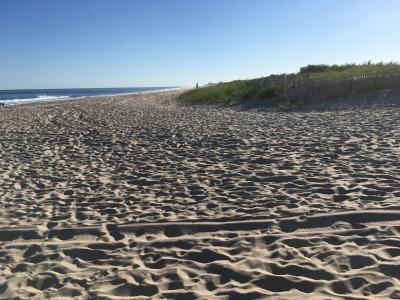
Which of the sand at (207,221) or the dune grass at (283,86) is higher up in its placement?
the dune grass at (283,86)

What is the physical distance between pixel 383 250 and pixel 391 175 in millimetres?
2822

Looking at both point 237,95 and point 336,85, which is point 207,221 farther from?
point 237,95

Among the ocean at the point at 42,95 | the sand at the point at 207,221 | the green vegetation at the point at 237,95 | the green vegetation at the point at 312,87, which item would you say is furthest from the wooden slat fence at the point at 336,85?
the ocean at the point at 42,95

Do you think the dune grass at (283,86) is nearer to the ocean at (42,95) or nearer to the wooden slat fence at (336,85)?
the wooden slat fence at (336,85)

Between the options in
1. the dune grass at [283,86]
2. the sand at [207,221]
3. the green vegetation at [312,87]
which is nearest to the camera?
the sand at [207,221]

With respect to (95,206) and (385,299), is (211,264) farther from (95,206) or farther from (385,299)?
(95,206)

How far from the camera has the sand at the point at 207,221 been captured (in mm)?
3715

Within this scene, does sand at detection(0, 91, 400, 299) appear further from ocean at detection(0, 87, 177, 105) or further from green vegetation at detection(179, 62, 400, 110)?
ocean at detection(0, 87, 177, 105)

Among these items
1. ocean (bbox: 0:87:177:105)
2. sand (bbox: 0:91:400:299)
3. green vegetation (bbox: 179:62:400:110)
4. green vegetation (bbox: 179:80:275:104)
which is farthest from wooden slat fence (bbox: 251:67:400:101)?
ocean (bbox: 0:87:177:105)

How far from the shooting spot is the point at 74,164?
9023 mm

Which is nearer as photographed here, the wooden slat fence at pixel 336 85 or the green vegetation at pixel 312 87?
the wooden slat fence at pixel 336 85

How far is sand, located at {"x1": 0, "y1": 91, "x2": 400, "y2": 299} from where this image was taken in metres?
3.71

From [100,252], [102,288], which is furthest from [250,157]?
[102,288]

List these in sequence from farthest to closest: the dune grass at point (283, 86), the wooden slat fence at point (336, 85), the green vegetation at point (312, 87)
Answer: the dune grass at point (283, 86), the green vegetation at point (312, 87), the wooden slat fence at point (336, 85)
